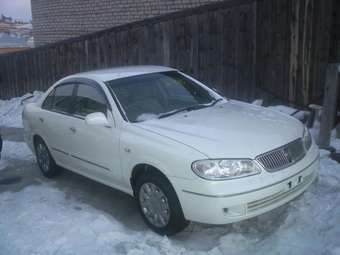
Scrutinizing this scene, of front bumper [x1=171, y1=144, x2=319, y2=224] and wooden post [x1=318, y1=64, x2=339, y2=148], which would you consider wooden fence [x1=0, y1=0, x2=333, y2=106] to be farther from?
front bumper [x1=171, y1=144, x2=319, y2=224]

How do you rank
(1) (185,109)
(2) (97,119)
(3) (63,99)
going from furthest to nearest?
1. (3) (63,99)
2. (1) (185,109)
3. (2) (97,119)

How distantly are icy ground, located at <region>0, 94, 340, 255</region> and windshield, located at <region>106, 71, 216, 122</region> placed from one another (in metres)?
1.19

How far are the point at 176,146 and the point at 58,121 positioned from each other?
2.37 meters

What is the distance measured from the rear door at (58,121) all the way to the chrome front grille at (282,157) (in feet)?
8.63

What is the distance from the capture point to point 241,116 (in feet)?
15.7

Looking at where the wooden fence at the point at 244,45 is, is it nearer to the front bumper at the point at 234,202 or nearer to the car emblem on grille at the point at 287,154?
the car emblem on grille at the point at 287,154

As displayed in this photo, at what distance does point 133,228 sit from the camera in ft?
15.4

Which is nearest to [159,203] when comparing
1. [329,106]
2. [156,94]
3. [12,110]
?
[156,94]

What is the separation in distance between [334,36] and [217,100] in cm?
281

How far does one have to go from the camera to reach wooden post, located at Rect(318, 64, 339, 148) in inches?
242

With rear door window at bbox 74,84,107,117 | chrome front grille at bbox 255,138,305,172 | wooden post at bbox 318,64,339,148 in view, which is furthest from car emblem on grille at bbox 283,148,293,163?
wooden post at bbox 318,64,339,148

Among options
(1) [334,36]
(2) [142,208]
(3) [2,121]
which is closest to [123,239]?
(2) [142,208]

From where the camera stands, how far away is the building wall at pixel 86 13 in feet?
37.0

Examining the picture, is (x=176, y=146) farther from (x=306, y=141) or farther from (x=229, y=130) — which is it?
(x=306, y=141)
